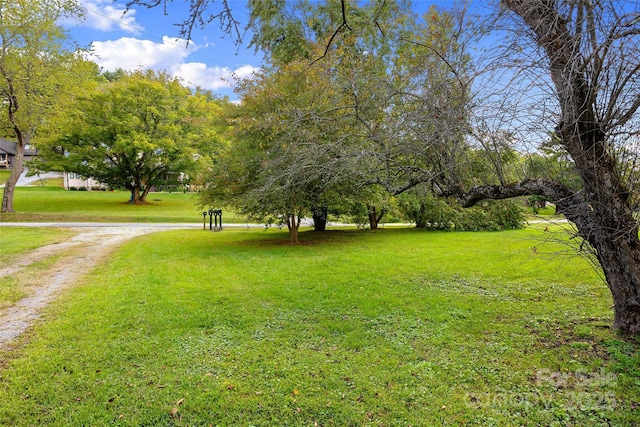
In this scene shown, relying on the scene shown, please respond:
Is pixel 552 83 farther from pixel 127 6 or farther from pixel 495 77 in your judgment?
pixel 127 6

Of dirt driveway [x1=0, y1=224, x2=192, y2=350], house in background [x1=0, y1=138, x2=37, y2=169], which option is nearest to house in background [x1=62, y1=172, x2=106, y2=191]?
house in background [x1=0, y1=138, x2=37, y2=169]

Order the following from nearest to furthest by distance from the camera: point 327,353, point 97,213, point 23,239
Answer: point 327,353, point 23,239, point 97,213

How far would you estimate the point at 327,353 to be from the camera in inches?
142

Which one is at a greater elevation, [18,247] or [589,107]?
[589,107]

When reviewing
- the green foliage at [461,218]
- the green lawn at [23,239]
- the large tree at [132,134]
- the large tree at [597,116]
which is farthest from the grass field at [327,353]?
the large tree at [132,134]

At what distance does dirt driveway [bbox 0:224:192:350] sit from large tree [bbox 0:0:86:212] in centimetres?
595

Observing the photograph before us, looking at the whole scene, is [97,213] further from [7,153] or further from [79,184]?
[7,153]

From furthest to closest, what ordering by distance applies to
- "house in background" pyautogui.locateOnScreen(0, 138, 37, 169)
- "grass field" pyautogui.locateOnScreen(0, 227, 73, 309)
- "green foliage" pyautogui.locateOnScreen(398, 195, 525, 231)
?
"house in background" pyautogui.locateOnScreen(0, 138, 37, 169) → "green foliage" pyautogui.locateOnScreen(398, 195, 525, 231) → "grass field" pyautogui.locateOnScreen(0, 227, 73, 309)

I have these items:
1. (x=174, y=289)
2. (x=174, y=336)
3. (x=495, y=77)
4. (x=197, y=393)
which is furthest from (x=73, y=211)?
(x=495, y=77)

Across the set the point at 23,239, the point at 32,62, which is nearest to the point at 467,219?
the point at 23,239

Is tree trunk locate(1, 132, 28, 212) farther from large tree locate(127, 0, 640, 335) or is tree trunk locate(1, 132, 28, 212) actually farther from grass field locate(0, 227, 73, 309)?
large tree locate(127, 0, 640, 335)

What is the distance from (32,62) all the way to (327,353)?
1737 cm

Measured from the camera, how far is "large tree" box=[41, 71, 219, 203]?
70.3 ft

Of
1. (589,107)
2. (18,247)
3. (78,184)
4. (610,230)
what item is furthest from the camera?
(78,184)
